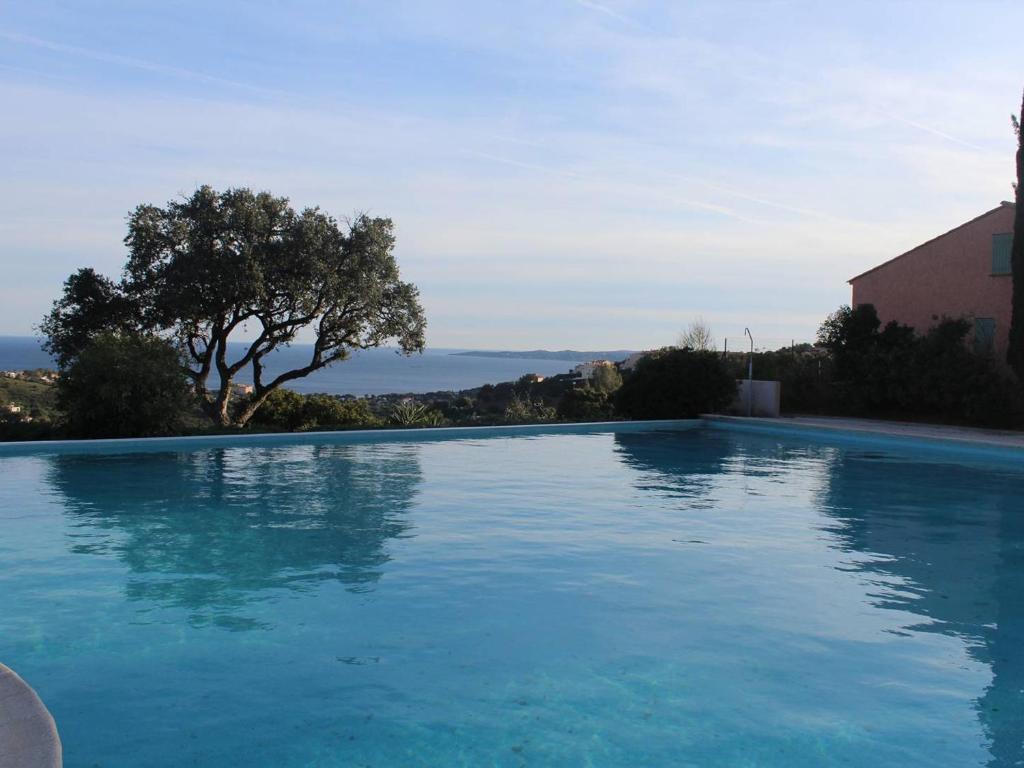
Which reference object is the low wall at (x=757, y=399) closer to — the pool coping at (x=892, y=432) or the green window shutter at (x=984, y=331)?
the pool coping at (x=892, y=432)

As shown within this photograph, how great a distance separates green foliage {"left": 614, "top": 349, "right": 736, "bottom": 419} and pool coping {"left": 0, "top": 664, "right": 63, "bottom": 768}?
645 inches

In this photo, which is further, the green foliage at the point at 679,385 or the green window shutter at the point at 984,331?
the green foliage at the point at 679,385

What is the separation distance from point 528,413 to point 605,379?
5.26 meters

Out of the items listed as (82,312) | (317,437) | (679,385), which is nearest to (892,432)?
(679,385)

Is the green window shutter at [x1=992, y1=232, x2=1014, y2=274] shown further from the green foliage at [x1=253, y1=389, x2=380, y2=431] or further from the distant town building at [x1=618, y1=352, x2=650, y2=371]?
the green foliage at [x1=253, y1=389, x2=380, y2=431]

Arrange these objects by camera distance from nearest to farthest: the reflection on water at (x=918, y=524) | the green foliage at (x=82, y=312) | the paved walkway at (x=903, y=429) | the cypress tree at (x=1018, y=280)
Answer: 1. the reflection on water at (x=918, y=524)
2. the paved walkway at (x=903, y=429)
3. the green foliage at (x=82, y=312)
4. the cypress tree at (x=1018, y=280)

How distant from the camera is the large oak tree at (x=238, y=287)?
615 inches

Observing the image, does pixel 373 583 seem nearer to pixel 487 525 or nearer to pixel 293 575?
pixel 293 575

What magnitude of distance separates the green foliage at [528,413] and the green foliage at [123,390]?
6700 millimetres

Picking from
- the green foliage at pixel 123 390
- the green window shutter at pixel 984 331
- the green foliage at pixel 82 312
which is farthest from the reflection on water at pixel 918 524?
the green foliage at pixel 82 312

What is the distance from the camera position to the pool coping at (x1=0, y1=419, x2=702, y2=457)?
39.7ft

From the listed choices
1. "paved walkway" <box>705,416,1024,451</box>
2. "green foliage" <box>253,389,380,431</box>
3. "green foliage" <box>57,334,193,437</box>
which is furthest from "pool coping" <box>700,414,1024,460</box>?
"green foliage" <box>57,334,193,437</box>

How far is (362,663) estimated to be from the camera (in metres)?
4.62

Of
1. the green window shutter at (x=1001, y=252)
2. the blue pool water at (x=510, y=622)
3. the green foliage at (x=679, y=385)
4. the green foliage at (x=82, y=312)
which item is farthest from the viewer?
the green foliage at (x=679, y=385)
